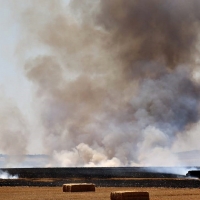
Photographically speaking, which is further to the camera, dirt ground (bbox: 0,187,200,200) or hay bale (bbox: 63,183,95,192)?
hay bale (bbox: 63,183,95,192)

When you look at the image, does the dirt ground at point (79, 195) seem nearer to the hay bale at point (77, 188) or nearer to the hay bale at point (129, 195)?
the hay bale at point (77, 188)

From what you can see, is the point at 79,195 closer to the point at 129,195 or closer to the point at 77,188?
the point at 77,188

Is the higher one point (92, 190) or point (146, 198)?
point (92, 190)

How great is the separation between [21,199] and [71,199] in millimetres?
5643

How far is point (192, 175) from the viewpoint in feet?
565

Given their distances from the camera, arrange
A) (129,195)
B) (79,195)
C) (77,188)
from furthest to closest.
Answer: (77,188) → (79,195) → (129,195)

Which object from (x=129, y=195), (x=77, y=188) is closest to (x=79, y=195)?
(x=77, y=188)

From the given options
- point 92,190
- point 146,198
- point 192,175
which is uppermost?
point 192,175

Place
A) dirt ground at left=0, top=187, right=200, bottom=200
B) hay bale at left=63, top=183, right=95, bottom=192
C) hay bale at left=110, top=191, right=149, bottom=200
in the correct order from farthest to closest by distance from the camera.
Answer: hay bale at left=63, top=183, right=95, bottom=192 → dirt ground at left=0, top=187, right=200, bottom=200 → hay bale at left=110, top=191, right=149, bottom=200

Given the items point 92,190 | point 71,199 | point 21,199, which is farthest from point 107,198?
point 92,190

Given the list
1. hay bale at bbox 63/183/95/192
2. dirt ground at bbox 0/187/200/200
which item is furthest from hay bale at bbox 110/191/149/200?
hay bale at bbox 63/183/95/192

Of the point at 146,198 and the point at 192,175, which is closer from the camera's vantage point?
the point at 146,198

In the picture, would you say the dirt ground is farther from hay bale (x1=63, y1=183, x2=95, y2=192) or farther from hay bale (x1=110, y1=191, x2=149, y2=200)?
hay bale (x1=110, y1=191, x2=149, y2=200)

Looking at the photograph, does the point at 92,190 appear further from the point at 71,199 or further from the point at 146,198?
the point at 146,198
